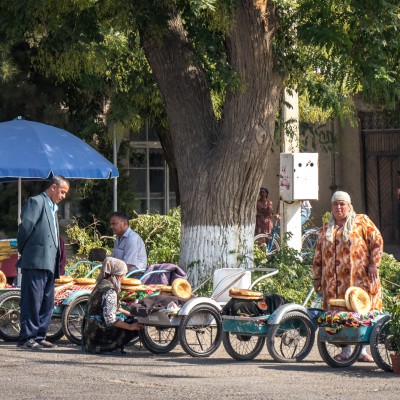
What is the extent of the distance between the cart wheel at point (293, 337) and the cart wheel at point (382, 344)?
86 cm

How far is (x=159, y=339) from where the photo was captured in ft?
38.8

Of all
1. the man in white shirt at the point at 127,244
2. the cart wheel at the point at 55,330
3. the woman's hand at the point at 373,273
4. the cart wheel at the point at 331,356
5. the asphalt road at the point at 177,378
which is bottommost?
the asphalt road at the point at 177,378

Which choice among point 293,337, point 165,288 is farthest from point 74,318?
point 293,337

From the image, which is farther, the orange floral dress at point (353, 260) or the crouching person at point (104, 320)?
the crouching person at point (104, 320)

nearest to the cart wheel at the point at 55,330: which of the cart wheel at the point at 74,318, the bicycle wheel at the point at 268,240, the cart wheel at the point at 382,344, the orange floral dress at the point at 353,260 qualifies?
the cart wheel at the point at 74,318

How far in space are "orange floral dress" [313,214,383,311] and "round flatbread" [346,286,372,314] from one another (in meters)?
0.33

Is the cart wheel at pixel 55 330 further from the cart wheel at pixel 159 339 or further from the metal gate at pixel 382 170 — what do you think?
the metal gate at pixel 382 170

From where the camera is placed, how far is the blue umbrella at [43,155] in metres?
Result: 13.9

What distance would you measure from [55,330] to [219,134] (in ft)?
9.73

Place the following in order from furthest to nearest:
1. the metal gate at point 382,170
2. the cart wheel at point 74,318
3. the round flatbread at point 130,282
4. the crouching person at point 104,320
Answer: the metal gate at point 382,170 < the cart wheel at point 74,318 < the round flatbread at point 130,282 < the crouching person at point 104,320

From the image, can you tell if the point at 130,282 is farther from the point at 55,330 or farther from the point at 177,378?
the point at 177,378

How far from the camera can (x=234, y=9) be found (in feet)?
43.7

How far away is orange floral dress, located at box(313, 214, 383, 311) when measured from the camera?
436 inches

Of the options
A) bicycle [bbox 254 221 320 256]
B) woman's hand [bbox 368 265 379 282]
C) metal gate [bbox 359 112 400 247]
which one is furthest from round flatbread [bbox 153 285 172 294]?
metal gate [bbox 359 112 400 247]
